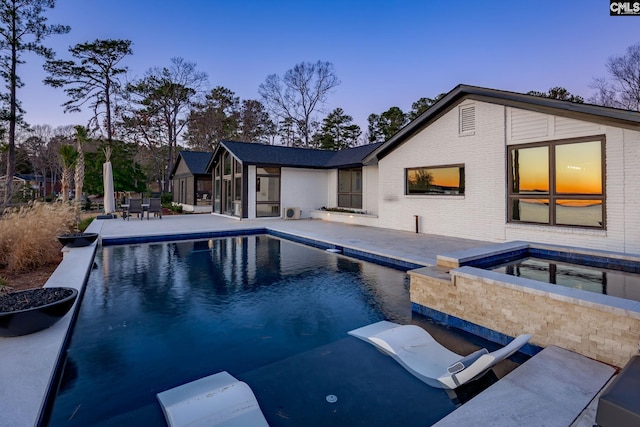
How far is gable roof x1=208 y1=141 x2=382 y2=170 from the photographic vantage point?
15688mm

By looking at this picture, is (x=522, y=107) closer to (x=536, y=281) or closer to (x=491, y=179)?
(x=491, y=179)

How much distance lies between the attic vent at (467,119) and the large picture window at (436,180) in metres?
1.04

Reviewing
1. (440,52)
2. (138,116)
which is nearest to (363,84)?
(440,52)

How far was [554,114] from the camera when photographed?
7828 millimetres

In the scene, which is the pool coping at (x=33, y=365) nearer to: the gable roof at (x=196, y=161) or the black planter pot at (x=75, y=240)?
the black planter pot at (x=75, y=240)

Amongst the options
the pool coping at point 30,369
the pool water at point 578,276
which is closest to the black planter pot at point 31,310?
the pool coping at point 30,369

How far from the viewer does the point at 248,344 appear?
12.9 ft

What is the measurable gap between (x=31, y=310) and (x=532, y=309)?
5208 mm

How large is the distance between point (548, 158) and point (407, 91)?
20.3 metres

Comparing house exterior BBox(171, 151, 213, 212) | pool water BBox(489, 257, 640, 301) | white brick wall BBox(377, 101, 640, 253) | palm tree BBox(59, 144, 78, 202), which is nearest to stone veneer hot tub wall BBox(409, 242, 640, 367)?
pool water BBox(489, 257, 640, 301)

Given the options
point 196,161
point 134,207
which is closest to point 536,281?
point 134,207

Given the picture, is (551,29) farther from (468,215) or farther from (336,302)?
(336,302)

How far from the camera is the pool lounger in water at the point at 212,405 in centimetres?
254

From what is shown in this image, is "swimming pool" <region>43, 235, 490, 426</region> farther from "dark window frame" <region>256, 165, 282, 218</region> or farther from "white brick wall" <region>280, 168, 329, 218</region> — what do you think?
"white brick wall" <region>280, 168, 329, 218</region>
